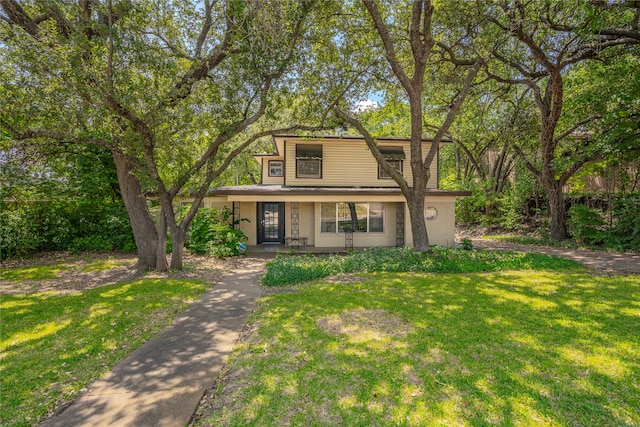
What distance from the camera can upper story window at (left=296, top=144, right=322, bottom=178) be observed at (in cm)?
1370

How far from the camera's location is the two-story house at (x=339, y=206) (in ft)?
43.0

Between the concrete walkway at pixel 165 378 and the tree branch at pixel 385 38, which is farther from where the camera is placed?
the tree branch at pixel 385 38

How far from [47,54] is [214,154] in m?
4.04

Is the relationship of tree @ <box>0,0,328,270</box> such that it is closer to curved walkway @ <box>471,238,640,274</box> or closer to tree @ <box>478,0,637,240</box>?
tree @ <box>478,0,637,240</box>

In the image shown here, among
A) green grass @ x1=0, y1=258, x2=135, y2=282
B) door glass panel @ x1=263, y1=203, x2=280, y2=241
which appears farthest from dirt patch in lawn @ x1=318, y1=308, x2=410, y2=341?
door glass panel @ x1=263, y1=203, x2=280, y2=241

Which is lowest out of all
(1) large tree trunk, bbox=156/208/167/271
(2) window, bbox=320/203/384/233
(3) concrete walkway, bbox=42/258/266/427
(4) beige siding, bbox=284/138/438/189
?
(3) concrete walkway, bbox=42/258/266/427

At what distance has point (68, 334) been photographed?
4598 mm

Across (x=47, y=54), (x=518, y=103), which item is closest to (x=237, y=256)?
(x=47, y=54)

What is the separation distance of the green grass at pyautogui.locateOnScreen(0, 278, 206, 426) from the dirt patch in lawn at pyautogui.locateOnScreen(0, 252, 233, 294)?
0.72 metres

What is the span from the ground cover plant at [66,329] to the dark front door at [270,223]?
6796mm

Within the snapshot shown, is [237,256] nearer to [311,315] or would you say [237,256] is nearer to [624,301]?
[311,315]

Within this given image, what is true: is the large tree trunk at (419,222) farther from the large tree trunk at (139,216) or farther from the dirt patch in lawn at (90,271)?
the large tree trunk at (139,216)

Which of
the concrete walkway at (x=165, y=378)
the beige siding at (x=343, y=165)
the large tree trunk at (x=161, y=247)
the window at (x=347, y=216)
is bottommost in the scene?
the concrete walkway at (x=165, y=378)

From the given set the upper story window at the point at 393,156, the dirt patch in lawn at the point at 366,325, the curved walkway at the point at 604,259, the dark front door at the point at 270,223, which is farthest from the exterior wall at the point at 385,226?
the dirt patch in lawn at the point at 366,325
